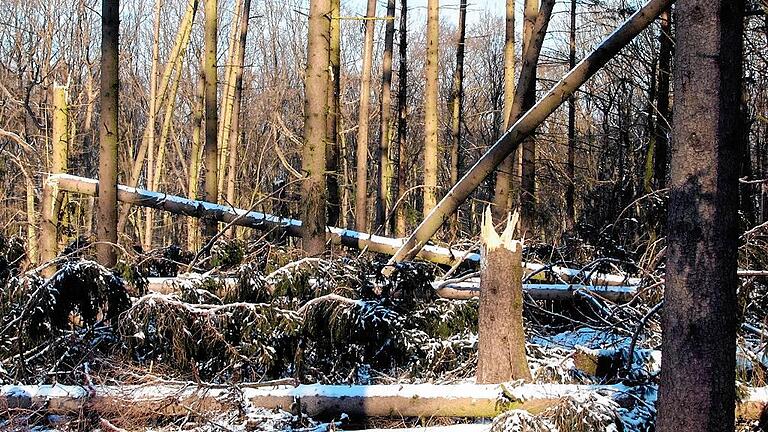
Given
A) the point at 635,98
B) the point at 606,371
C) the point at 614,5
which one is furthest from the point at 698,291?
the point at 635,98

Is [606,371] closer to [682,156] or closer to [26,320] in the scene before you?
[682,156]

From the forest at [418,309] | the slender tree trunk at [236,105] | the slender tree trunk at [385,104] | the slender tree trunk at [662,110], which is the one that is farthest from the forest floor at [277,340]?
the slender tree trunk at [236,105]

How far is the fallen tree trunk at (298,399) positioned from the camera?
15.1 feet

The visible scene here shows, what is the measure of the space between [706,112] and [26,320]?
16.6 feet

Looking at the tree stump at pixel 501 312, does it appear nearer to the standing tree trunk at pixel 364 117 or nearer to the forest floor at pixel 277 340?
the forest floor at pixel 277 340

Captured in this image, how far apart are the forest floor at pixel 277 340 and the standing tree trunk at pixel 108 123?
1259 millimetres

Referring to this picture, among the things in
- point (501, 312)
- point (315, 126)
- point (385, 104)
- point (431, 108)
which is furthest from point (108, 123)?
point (385, 104)

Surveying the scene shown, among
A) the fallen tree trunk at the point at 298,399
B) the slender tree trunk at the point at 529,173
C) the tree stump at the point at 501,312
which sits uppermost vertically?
the slender tree trunk at the point at 529,173

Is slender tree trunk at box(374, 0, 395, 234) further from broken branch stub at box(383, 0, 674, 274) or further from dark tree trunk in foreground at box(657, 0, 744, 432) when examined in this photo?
dark tree trunk in foreground at box(657, 0, 744, 432)

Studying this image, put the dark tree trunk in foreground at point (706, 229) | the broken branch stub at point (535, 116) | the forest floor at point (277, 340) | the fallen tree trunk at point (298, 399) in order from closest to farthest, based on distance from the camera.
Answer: the dark tree trunk in foreground at point (706, 229), the fallen tree trunk at point (298, 399), the forest floor at point (277, 340), the broken branch stub at point (535, 116)

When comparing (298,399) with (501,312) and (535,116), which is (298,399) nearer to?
(501,312)

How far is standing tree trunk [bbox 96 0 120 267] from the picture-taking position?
7.37 m

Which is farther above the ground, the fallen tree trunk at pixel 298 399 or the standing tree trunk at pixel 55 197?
the standing tree trunk at pixel 55 197

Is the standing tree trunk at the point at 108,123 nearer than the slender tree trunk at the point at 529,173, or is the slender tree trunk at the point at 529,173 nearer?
the standing tree trunk at the point at 108,123
